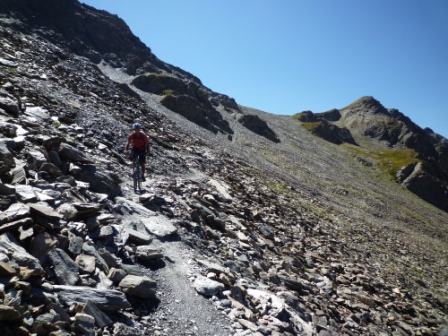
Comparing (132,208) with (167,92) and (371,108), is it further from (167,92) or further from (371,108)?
(371,108)

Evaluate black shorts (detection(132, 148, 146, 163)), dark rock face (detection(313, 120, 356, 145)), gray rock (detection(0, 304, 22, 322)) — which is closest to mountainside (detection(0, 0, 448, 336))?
gray rock (detection(0, 304, 22, 322))

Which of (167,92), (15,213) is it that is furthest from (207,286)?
(167,92)

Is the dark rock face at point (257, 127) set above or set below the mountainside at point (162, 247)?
above

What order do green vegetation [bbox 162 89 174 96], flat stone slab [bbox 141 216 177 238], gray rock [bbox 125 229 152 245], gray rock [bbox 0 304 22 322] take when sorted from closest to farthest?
gray rock [bbox 0 304 22 322]
gray rock [bbox 125 229 152 245]
flat stone slab [bbox 141 216 177 238]
green vegetation [bbox 162 89 174 96]

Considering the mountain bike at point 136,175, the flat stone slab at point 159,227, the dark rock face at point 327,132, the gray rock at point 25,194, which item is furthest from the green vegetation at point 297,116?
the gray rock at point 25,194

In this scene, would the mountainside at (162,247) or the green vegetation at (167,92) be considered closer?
the mountainside at (162,247)

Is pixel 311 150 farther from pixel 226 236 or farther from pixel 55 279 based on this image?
pixel 55 279

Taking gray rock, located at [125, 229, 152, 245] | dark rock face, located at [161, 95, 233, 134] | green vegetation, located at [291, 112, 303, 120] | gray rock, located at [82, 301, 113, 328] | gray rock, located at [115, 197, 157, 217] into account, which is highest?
green vegetation, located at [291, 112, 303, 120]

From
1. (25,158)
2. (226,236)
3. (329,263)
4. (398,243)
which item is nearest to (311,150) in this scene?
(398,243)

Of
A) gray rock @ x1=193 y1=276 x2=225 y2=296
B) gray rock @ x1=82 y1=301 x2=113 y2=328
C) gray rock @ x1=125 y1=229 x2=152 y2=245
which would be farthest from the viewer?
gray rock @ x1=125 y1=229 x2=152 y2=245

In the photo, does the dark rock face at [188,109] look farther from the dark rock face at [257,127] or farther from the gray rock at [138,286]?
the gray rock at [138,286]

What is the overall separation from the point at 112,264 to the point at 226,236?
23.7 ft

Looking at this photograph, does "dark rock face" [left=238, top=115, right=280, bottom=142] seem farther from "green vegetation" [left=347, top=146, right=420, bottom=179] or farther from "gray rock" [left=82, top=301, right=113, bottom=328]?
"gray rock" [left=82, top=301, right=113, bottom=328]

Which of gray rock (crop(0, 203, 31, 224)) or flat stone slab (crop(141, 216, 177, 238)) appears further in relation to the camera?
flat stone slab (crop(141, 216, 177, 238))
